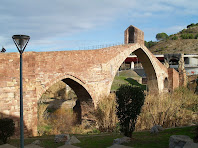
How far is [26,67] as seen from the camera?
10.2m

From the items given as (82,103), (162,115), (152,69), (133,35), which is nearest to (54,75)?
(82,103)

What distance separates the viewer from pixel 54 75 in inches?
449

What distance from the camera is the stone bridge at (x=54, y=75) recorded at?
31.9 ft

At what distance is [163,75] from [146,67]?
2.87 meters

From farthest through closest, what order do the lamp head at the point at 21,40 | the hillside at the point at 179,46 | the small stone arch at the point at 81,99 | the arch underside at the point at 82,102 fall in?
the hillside at the point at 179,46 → the arch underside at the point at 82,102 → the small stone arch at the point at 81,99 → the lamp head at the point at 21,40

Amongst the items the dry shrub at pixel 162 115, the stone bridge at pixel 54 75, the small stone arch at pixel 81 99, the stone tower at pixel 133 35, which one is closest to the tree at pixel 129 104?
the dry shrub at pixel 162 115

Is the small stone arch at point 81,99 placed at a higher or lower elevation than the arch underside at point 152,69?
lower

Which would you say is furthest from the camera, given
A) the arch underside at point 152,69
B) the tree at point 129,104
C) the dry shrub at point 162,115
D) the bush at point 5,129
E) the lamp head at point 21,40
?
the arch underside at point 152,69

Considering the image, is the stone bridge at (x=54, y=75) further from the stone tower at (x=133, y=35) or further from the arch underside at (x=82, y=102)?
the stone tower at (x=133, y=35)

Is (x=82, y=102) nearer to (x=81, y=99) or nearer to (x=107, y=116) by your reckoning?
(x=81, y=99)

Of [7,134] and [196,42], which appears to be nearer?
[7,134]

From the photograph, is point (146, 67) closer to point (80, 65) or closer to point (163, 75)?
point (163, 75)

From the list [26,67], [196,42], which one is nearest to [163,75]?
[26,67]

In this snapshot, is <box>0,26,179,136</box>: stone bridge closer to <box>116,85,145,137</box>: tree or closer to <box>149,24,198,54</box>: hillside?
<box>116,85,145,137</box>: tree
